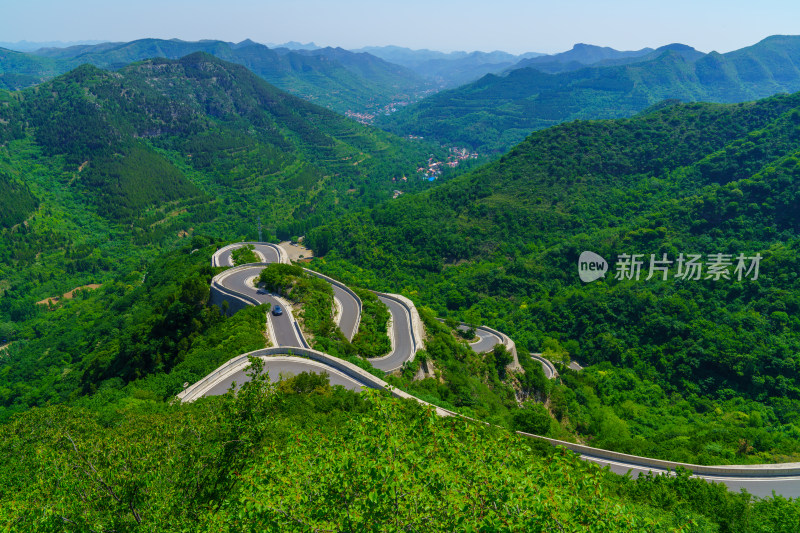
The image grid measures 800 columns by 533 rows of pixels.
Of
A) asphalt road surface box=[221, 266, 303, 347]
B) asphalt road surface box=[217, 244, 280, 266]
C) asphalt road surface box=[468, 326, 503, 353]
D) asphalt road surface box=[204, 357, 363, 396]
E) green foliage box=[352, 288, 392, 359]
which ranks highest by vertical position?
asphalt road surface box=[204, 357, 363, 396]

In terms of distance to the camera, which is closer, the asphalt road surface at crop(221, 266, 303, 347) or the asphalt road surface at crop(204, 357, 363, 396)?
the asphalt road surface at crop(204, 357, 363, 396)

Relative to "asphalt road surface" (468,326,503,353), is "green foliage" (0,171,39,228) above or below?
above

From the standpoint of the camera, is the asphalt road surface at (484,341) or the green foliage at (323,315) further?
the asphalt road surface at (484,341)

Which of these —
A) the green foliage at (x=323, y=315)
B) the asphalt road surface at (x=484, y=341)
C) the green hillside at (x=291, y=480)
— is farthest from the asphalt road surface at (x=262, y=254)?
the green hillside at (x=291, y=480)

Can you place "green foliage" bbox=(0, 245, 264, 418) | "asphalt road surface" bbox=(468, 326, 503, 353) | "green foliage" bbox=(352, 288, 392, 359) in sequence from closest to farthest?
"green foliage" bbox=(0, 245, 264, 418), "green foliage" bbox=(352, 288, 392, 359), "asphalt road surface" bbox=(468, 326, 503, 353)

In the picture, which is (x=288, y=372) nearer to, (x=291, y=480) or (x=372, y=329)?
(x=372, y=329)

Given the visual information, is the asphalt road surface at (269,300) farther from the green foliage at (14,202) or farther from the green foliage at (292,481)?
the green foliage at (14,202)

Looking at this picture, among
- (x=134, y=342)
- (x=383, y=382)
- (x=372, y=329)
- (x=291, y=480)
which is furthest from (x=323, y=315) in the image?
(x=291, y=480)

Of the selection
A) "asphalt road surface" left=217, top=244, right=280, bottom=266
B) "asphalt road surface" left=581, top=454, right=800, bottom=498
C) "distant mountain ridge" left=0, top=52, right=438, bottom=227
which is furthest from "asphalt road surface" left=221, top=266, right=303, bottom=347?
"distant mountain ridge" left=0, top=52, right=438, bottom=227

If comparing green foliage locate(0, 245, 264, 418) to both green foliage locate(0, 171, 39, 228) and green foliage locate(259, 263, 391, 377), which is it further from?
green foliage locate(0, 171, 39, 228)
